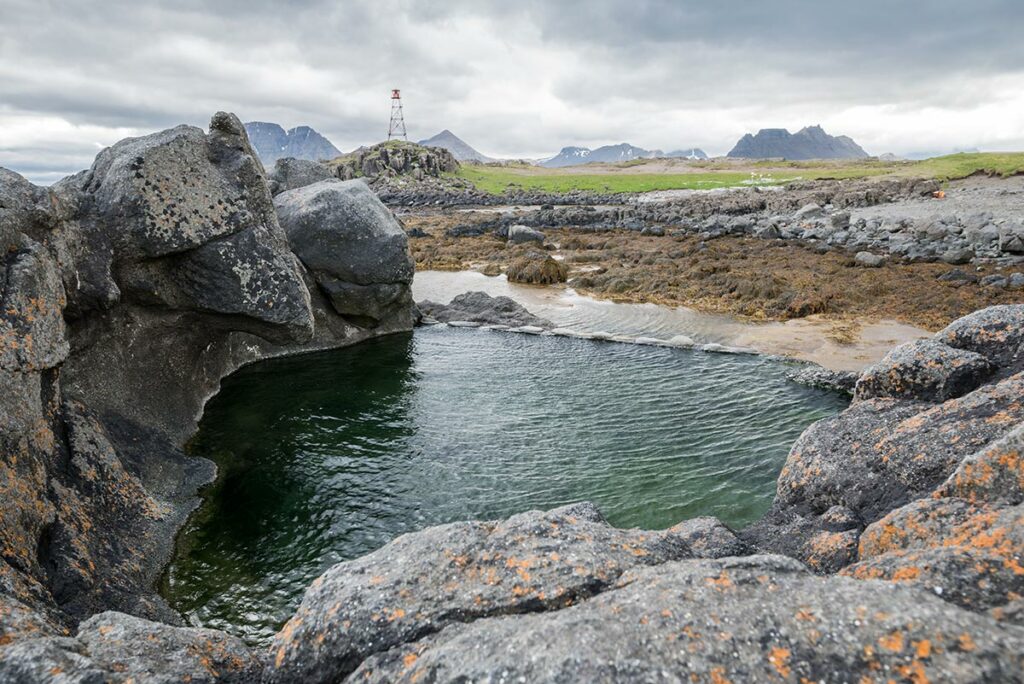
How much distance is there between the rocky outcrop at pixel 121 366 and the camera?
23.6 ft

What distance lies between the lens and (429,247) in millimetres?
62625

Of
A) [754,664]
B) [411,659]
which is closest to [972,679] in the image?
[754,664]

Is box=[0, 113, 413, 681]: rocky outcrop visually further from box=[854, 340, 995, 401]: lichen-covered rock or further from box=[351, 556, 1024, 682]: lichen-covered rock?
box=[854, 340, 995, 401]: lichen-covered rock

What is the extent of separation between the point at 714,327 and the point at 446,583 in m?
26.9

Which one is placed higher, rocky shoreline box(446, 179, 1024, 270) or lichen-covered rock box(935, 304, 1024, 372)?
rocky shoreline box(446, 179, 1024, 270)

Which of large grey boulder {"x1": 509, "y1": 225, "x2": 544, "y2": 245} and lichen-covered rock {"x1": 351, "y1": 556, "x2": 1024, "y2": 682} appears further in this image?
large grey boulder {"x1": 509, "y1": 225, "x2": 544, "y2": 245}

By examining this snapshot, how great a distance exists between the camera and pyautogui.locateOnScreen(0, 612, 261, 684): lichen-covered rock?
19.0 feet

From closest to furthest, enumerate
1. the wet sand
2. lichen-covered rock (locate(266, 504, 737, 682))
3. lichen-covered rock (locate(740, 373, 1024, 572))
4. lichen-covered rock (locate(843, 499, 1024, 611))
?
lichen-covered rock (locate(843, 499, 1024, 611)) → lichen-covered rock (locate(266, 504, 737, 682)) → lichen-covered rock (locate(740, 373, 1024, 572)) → the wet sand

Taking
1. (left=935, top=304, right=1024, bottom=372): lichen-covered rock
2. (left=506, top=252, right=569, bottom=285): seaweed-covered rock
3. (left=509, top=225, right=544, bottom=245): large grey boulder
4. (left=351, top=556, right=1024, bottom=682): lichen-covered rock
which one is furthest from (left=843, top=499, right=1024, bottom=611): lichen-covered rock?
(left=509, top=225, right=544, bottom=245): large grey boulder

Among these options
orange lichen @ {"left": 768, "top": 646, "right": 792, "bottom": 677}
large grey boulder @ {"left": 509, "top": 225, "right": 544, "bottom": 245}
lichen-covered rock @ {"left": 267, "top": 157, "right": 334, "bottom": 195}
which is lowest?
orange lichen @ {"left": 768, "top": 646, "right": 792, "bottom": 677}

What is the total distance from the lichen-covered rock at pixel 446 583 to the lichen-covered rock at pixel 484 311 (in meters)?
25.3

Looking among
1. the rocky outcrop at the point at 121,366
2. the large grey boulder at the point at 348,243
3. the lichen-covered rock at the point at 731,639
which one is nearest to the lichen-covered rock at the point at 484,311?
the large grey boulder at the point at 348,243

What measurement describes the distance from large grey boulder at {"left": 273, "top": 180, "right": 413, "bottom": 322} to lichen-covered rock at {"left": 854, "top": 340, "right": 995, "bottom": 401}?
72.8 ft

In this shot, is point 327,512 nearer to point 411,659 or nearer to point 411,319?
point 411,659
